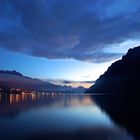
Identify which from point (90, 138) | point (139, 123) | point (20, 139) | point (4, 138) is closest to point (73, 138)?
point (90, 138)

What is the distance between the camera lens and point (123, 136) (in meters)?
30.2

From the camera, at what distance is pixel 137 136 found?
29.8 metres

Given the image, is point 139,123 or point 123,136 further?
point 139,123

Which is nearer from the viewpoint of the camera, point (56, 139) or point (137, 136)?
point (56, 139)

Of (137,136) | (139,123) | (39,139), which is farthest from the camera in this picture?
(139,123)

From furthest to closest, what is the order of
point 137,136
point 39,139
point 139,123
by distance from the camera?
point 139,123, point 137,136, point 39,139

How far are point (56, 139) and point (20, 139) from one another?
158 inches

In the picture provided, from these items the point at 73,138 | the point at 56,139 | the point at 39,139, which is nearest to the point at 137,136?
the point at 73,138

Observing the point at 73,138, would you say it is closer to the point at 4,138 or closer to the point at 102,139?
the point at 102,139

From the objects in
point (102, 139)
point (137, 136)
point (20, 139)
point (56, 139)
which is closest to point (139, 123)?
point (137, 136)

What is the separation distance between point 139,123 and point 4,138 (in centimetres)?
2392

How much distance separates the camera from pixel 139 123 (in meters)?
40.7

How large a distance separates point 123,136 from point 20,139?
13.0 metres

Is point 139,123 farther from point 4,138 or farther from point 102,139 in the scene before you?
point 4,138
